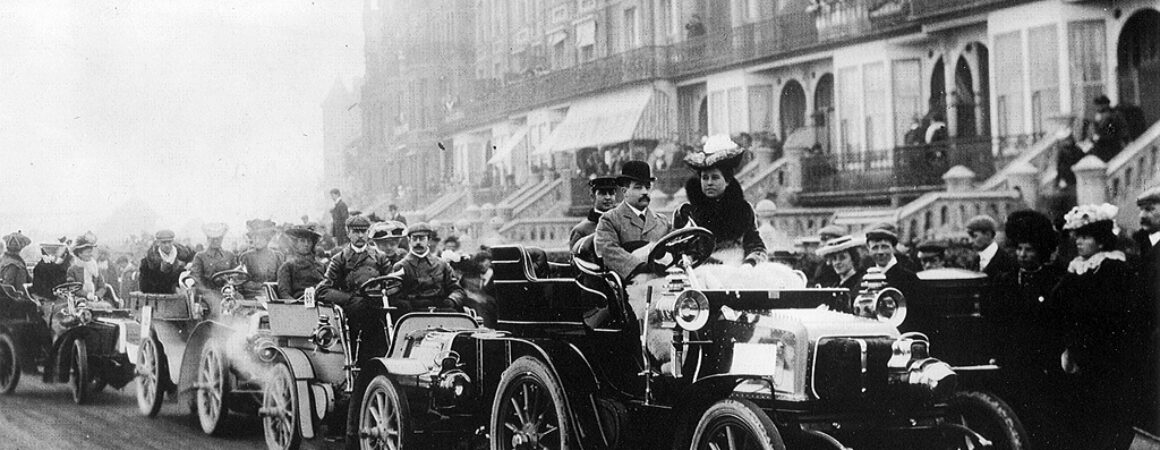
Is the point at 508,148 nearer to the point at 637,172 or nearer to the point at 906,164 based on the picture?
the point at 906,164

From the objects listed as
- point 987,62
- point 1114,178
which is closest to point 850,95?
point 987,62

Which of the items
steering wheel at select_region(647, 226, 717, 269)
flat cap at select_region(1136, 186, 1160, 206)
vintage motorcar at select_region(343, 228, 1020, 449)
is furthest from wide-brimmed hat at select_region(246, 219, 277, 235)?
flat cap at select_region(1136, 186, 1160, 206)

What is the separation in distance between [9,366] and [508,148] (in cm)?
911

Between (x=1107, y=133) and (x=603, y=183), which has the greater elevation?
(x=1107, y=133)

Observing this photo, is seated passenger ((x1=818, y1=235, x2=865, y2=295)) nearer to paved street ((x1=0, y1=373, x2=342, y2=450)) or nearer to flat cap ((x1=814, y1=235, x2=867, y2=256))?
flat cap ((x1=814, y1=235, x2=867, y2=256))

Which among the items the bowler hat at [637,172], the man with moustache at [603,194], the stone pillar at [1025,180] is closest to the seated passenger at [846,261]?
the man with moustache at [603,194]

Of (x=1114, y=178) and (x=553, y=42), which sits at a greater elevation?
(x=553, y=42)

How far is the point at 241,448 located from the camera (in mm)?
8227

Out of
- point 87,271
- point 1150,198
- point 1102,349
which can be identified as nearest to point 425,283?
point 1102,349

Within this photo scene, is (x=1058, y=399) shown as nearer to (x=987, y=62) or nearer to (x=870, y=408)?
(x=870, y=408)

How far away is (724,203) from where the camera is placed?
5.60 metres

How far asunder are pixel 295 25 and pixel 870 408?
30.6ft

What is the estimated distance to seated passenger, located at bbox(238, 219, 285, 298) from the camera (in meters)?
10.4

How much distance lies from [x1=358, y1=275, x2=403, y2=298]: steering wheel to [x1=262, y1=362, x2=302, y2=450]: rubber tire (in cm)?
74
